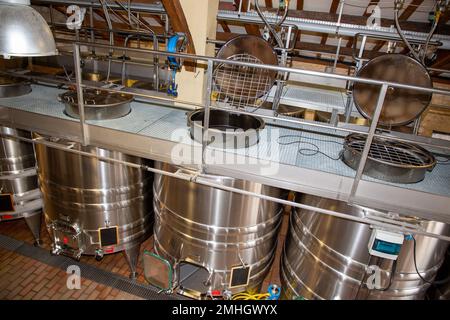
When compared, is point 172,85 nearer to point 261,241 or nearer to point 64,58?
point 261,241

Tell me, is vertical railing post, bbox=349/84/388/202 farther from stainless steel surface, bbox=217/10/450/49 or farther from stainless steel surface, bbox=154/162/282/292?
stainless steel surface, bbox=217/10/450/49

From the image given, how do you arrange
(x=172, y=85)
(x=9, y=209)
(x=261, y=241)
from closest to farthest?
(x=261, y=241), (x=172, y=85), (x=9, y=209)

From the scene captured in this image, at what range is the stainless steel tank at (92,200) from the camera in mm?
2803

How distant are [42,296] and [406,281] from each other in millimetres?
3473

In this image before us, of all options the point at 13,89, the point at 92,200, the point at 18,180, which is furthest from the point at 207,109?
the point at 18,180

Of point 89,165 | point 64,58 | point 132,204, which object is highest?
point 64,58

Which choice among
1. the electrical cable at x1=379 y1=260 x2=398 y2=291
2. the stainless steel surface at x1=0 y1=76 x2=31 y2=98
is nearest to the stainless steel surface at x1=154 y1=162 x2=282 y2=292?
the electrical cable at x1=379 y1=260 x2=398 y2=291

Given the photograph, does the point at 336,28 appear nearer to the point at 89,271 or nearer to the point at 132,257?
the point at 132,257

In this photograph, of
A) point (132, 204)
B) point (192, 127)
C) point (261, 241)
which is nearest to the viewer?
point (192, 127)

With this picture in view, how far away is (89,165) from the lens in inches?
109

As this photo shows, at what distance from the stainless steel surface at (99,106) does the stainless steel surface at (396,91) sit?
80.2 inches

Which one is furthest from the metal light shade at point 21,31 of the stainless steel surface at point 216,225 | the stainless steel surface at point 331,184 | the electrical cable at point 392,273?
the electrical cable at point 392,273

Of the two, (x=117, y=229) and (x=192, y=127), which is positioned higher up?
(x=192, y=127)

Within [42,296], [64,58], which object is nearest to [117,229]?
[42,296]
